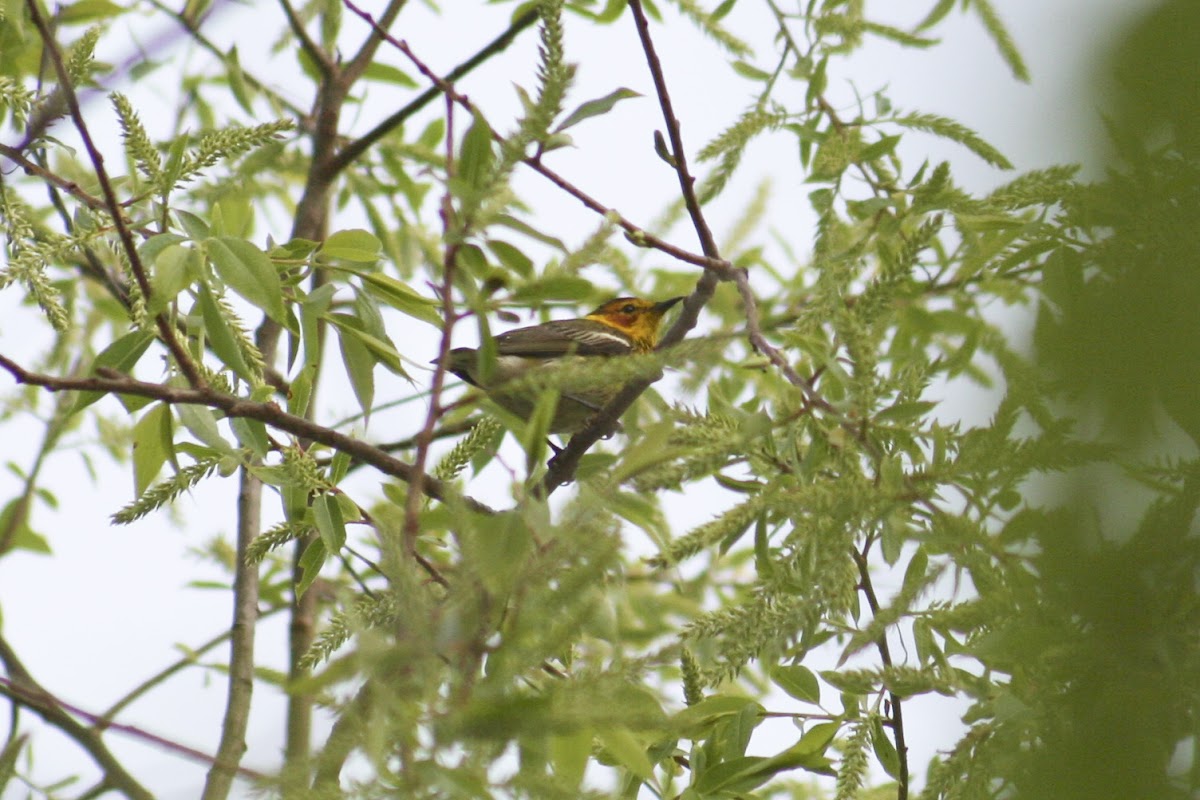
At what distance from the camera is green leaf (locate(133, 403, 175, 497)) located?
110 inches

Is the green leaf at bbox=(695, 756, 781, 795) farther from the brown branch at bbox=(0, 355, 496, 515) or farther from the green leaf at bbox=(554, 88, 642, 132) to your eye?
the green leaf at bbox=(554, 88, 642, 132)

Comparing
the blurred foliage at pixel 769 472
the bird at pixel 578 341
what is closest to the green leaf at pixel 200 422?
the blurred foliage at pixel 769 472

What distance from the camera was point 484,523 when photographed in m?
1.58

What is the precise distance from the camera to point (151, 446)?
2828 mm

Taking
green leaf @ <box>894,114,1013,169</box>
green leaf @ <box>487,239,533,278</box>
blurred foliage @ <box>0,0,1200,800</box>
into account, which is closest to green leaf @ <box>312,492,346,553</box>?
blurred foliage @ <box>0,0,1200,800</box>

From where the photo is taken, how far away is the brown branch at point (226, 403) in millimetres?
2314

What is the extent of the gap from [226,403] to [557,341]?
393cm

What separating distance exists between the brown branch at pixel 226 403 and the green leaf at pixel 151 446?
351 millimetres

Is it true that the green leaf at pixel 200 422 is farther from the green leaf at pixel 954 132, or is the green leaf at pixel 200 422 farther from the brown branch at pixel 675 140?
the green leaf at pixel 954 132

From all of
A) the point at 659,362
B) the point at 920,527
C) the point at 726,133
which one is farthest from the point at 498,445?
the point at 659,362

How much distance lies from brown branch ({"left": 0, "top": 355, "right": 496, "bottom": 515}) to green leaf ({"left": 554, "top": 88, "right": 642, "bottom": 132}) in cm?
70

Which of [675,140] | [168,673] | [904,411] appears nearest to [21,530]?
[168,673]

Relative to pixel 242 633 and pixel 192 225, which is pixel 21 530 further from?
pixel 192 225

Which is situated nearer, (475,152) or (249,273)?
(475,152)
